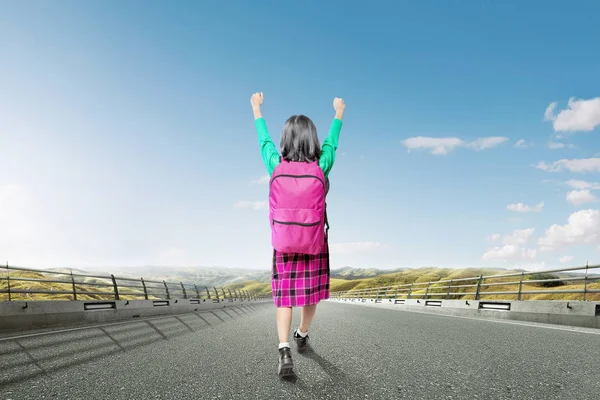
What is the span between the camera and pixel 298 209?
10.3 ft

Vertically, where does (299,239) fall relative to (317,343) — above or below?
above

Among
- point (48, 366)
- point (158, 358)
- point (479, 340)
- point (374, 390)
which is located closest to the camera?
point (374, 390)

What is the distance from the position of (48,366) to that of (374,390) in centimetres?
304

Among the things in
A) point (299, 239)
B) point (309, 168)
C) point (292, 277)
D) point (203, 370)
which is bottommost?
point (203, 370)

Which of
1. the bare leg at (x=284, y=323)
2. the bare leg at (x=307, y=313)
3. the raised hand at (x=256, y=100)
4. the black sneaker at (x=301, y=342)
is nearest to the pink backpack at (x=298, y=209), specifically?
the bare leg at (x=284, y=323)

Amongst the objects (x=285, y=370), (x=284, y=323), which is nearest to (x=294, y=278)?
(x=284, y=323)

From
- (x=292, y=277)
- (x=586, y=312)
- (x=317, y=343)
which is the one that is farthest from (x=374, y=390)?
(x=586, y=312)

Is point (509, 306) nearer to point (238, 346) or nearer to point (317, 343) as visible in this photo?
point (317, 343)

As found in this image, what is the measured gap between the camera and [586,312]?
800 centimetres

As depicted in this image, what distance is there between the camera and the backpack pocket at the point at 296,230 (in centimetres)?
312

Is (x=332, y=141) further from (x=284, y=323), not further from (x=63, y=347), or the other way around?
(x=63, y=347)

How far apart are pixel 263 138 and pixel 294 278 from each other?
123cm

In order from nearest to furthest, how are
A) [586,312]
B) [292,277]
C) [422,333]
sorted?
1. [292,277]
2. [422,333]
3. [586,312]

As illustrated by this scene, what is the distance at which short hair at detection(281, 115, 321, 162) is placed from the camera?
11.2 ft
